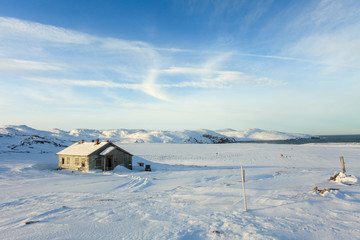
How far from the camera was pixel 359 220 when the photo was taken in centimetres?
833

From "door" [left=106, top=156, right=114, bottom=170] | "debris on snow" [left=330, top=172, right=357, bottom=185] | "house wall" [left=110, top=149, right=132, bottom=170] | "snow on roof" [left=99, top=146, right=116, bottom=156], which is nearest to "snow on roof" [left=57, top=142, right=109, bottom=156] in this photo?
"snow on roof" [left=99, top=146, right=116, bottom=156]

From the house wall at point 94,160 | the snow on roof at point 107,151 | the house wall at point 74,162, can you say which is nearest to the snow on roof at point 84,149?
the house wall at point 94,160

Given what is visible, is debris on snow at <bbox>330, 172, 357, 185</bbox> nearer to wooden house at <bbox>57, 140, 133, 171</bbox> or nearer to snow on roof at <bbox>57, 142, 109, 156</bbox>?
wooden house at <bbox>57, 140, 133, 171</bbox>

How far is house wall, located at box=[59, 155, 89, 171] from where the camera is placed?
91.6 feet

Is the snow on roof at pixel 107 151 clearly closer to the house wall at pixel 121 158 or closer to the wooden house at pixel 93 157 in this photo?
the wooden house at pixel 93 157

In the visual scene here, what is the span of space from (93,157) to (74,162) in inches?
133

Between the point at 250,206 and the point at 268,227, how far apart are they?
9.15 feet

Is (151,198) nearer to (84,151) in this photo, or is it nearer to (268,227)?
(268,227)

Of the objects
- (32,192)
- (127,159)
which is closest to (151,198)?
(32,192)

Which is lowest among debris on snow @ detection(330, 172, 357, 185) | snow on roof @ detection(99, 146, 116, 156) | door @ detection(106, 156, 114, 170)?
debris on snow @ detection(330, 172, 357, 185)

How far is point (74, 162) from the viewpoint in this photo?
2914cm

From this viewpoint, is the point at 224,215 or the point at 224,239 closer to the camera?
the point at 224,239

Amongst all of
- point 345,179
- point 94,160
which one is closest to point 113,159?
point 94,160

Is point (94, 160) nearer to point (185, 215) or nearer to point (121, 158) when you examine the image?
point (121, 158)
